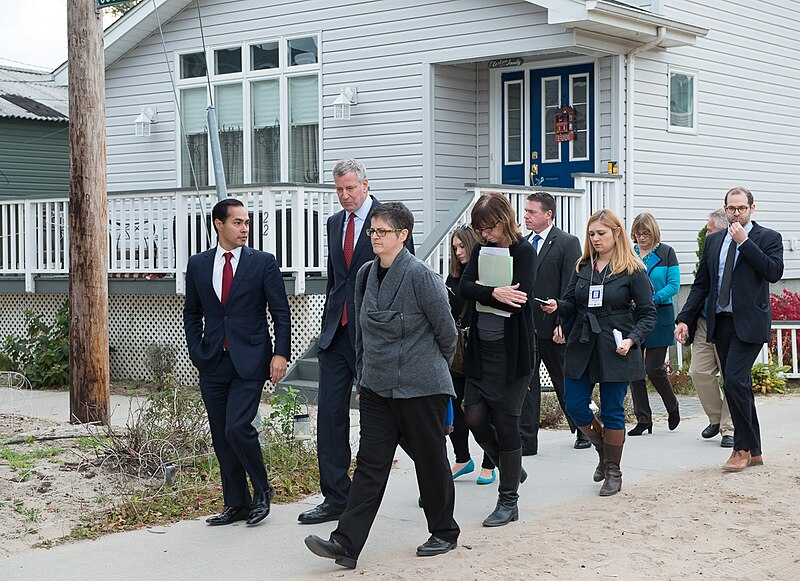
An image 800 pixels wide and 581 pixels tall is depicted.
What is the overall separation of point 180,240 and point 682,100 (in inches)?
271

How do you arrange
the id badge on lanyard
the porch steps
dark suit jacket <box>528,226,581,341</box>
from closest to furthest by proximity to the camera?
1. the id badge on lanyard
2. dark suit jacket <box>528,226,581,341</box>
3. the porch steps

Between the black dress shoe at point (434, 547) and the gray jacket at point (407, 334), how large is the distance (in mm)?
789

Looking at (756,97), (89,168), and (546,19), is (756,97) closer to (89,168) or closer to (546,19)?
(546,19)

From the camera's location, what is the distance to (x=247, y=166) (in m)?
16.9

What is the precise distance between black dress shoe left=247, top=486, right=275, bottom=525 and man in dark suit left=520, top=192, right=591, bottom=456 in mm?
2552

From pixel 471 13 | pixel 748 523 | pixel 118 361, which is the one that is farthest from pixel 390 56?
pixel 748 523

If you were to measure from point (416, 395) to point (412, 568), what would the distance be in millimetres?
882

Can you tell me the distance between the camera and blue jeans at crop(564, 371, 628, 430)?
25.4 ft

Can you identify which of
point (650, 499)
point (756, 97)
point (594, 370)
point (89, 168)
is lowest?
point (650, 499)

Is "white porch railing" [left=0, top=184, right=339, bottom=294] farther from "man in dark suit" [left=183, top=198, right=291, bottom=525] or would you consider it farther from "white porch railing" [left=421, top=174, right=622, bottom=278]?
"man in dark suit" [left=183, top=198, right=291, bottom=525]

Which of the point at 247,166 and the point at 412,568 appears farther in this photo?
the point at 247,166

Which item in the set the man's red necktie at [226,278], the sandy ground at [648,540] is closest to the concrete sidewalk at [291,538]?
the sandy ground at [648,540]

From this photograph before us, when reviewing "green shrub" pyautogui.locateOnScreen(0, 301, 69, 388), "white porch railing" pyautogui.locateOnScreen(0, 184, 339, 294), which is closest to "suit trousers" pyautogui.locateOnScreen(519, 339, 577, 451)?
"white porch railing" pyautogui.locateOnScreen(0, 184, 339, 294)

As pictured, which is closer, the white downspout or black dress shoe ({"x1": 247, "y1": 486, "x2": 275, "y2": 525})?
black dress shoe ({"x1": 247, "y1": 486, "x2": 275, "y2": 525})
